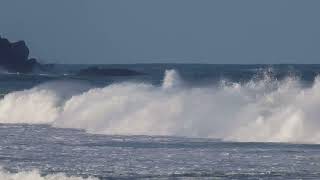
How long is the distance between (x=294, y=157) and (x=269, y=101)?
441 inches

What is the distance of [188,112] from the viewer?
128ft

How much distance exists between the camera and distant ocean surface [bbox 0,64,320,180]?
25.1 meters

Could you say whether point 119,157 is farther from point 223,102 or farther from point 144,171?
point 223,102

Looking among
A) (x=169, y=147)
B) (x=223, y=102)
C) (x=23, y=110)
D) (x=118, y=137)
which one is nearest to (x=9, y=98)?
(x=23, y=110)

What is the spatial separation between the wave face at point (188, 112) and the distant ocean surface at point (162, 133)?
0.12 ft

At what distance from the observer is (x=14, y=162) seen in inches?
1047
